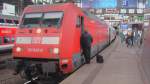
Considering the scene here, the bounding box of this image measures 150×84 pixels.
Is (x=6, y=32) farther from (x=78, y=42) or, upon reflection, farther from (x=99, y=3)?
(x=99, y=3)

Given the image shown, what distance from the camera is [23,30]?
14.4 meters

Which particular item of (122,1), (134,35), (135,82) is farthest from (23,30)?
(122,1)

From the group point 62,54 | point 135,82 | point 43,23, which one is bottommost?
point 135,82

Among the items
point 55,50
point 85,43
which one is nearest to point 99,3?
point 85,43

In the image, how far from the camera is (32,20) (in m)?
14.6

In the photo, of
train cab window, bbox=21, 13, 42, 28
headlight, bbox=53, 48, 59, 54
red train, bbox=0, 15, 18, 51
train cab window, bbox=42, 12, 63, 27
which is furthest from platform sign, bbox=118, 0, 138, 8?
headlight, bbox=53, 48, 59, 54

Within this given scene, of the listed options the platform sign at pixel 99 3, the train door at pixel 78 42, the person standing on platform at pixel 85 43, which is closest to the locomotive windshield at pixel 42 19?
the train door at pixel 78 42

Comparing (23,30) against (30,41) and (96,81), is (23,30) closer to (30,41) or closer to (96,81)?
(30,41)

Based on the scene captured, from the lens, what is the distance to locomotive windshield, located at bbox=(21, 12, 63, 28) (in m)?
14.0

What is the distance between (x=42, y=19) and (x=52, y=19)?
1.55 ft

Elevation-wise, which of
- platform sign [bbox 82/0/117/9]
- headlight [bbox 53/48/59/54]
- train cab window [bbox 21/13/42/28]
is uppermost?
platform sign [bbox 82/0/117/9]

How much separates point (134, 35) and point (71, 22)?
25881mm

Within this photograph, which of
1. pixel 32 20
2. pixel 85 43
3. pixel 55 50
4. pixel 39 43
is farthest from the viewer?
pixel 85 43

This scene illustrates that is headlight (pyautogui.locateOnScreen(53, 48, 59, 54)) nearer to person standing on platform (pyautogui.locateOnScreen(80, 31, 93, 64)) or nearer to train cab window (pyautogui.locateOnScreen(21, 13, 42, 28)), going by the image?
train cab window (pyautogui.locateOnScreen(21, 13, 42, 28))
